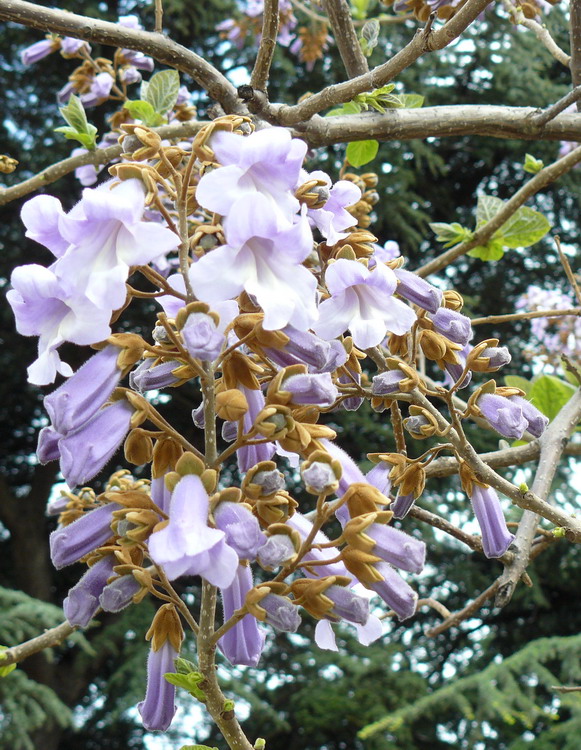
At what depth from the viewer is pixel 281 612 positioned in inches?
20.0

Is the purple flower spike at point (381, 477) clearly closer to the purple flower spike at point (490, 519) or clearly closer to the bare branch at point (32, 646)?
the purple flower spike at point (490, 519)

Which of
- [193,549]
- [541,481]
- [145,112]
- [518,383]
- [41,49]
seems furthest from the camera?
[41,49]

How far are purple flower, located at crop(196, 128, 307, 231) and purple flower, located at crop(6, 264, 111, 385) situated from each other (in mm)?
94

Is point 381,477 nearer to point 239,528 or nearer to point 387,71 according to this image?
point 239,528

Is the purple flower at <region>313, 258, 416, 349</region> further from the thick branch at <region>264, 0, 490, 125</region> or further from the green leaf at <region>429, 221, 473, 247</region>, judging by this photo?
the green leaf at <region>429, 221, 473, 247</region>

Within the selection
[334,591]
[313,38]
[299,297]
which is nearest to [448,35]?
[299,297]

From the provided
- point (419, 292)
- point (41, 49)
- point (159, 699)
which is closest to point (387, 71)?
point (419, 292)

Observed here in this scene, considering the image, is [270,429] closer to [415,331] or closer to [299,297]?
[299,297]

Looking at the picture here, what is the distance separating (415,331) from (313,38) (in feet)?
7.32

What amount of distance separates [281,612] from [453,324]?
0.95 ft

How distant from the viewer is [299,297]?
49 centimetres

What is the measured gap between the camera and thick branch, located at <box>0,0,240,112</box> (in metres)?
0.90

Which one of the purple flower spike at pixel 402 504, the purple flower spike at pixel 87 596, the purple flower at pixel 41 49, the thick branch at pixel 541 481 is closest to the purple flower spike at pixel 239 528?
the purple flower spike at pixel 87 596

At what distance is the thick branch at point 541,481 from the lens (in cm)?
81
